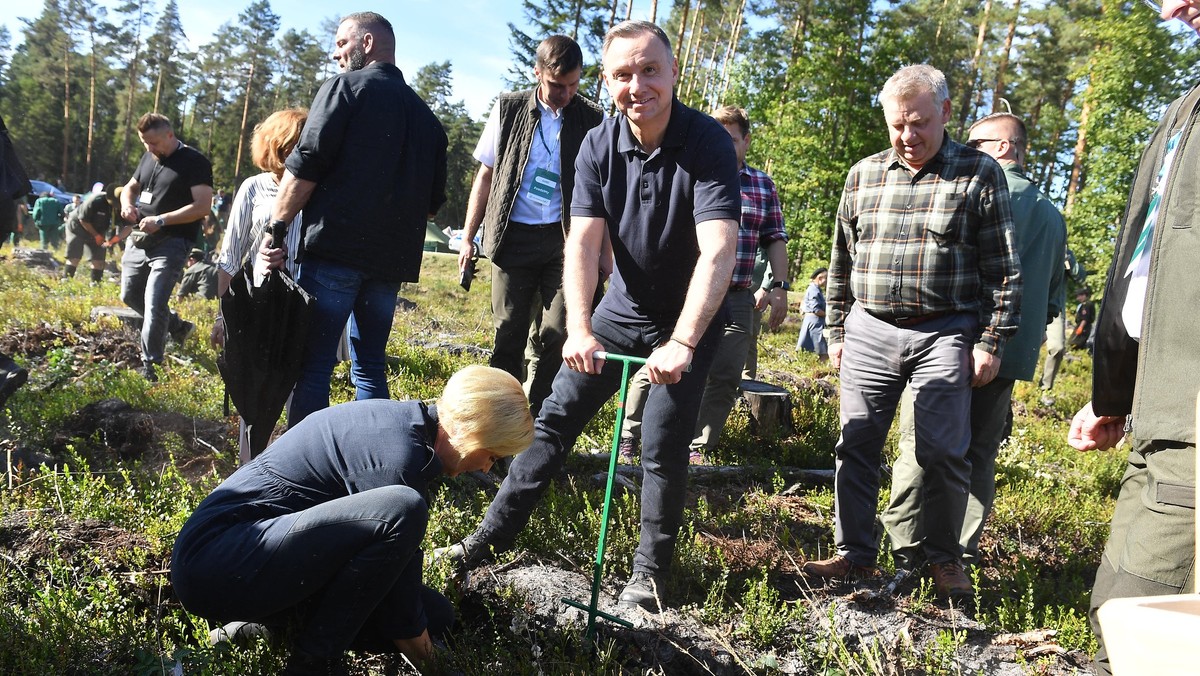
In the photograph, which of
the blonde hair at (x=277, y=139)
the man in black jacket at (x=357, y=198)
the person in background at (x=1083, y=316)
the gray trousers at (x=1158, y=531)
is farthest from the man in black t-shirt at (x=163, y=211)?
the person in background at (x=1083, y=316)

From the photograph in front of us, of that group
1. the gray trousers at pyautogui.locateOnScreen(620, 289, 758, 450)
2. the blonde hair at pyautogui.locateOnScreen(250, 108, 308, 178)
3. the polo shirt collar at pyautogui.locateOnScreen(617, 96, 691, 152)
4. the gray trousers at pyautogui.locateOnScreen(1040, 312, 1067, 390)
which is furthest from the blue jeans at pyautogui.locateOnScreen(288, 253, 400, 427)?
the gray trousers at pyautogui.locateOnScreen(1040, 312, 1067, 390)

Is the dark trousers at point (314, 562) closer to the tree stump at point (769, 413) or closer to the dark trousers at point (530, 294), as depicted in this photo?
the dark trousers at point (530, 294)

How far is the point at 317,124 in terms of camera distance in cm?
377

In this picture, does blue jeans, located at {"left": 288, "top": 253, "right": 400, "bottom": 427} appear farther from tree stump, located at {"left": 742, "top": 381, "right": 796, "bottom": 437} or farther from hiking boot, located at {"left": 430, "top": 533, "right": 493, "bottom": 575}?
tree stump, located at {"left": 742, "top": 381, "right": 796, "bottom": 437}

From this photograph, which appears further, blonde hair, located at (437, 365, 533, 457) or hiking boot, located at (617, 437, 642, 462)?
hiking boot, located at (617, 437, 642, 462)

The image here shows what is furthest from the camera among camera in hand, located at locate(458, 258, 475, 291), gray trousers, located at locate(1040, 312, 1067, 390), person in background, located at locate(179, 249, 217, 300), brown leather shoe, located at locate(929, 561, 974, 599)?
person in background, located at locate(179, 249, 217, 300)

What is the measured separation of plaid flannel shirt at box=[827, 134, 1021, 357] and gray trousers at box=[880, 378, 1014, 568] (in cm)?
50

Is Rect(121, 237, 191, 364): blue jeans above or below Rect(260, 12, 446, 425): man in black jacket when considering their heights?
below

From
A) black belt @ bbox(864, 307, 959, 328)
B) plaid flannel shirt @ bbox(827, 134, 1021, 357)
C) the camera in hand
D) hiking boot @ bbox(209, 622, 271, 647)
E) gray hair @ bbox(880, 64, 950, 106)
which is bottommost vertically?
hiking boot @ bbox(209, 622, 271, 647)

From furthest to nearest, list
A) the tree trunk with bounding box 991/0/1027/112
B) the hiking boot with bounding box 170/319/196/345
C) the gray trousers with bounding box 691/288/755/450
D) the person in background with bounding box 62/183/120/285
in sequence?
the tree trunk with bounding box 991/0/1027/112
the person in background with bounding box 62/183/120/285
the hiking boot with bounding box 170/319/196/345
the gray trousers with bounding box 691/288/755/450

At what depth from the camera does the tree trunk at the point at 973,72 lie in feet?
93.1

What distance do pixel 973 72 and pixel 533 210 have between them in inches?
1258

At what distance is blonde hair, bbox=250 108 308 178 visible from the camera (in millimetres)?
4172

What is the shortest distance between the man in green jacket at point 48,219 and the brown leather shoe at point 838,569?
20608mm
